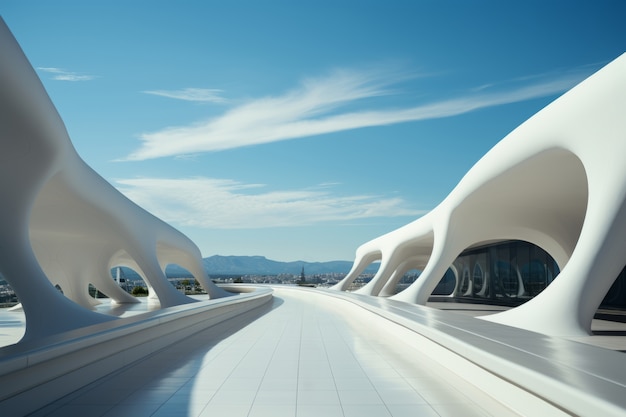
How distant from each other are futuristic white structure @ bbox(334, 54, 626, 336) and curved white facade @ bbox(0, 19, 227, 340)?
9.08 metres

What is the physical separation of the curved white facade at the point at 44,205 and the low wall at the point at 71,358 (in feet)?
10.5

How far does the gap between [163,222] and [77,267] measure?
5.79 metres

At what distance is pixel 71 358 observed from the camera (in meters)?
5.28

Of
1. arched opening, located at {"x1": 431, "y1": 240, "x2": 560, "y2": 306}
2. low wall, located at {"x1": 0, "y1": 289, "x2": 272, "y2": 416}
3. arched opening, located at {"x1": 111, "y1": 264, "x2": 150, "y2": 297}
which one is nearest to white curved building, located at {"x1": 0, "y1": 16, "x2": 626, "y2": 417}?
low wall, located at {"x1": 0, "y1": 289, "x2": 272, "y2": 416}

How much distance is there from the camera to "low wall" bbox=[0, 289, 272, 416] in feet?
14.1

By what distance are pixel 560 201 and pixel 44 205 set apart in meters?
15.3

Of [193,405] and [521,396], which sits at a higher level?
[521,396]

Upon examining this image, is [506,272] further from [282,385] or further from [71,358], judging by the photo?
[71,358]

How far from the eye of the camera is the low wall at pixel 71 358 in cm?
429

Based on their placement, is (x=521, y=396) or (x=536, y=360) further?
(x=536, y=360)

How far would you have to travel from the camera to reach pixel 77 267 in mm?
25828

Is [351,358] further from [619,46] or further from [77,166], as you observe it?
[619,46]

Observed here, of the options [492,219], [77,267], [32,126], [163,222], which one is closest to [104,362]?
[32,126]

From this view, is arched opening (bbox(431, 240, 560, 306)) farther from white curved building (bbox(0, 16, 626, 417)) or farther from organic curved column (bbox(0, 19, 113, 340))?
organic curved column (bbox(0, 19, 113, 340))
